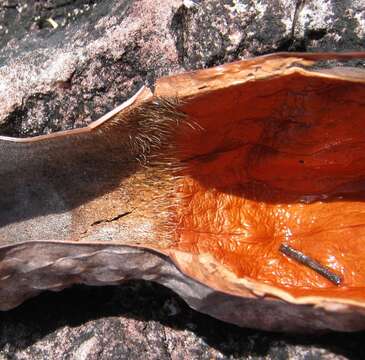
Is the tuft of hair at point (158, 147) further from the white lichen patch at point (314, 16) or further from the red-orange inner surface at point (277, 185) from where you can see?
the white lichen patch at point (314, 16)

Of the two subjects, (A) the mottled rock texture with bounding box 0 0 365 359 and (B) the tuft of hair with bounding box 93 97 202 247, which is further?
(A) the mottled rock texture with bounding box 0 0 365 359

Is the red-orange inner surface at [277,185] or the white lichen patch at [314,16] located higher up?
the white lichen patch at [314,16]

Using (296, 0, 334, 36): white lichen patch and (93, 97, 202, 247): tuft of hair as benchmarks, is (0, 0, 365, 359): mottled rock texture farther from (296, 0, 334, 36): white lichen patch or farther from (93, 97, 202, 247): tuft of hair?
(93, 97, 202, 247): tuft of hair

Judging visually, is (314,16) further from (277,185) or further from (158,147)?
(158,147)

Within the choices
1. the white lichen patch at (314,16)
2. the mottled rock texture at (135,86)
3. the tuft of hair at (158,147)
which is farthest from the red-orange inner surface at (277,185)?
the white lichen patch at (314,16)

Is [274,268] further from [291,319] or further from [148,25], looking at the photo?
[148,25]

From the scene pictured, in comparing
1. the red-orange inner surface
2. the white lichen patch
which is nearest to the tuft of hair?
the red-orange inner surface
